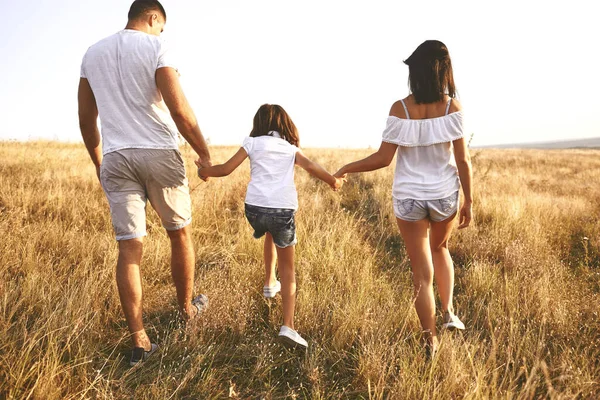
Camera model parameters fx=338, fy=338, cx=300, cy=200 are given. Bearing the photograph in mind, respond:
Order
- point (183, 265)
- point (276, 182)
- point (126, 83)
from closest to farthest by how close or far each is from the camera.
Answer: point (126, 83) → point (276, 182) → point (183, 265)

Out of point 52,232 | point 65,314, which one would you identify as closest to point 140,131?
point 65,314

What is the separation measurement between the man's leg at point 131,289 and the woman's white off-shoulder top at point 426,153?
1.90 meters

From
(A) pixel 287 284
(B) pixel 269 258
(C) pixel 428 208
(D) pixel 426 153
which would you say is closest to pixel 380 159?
(D) pixel 426 153

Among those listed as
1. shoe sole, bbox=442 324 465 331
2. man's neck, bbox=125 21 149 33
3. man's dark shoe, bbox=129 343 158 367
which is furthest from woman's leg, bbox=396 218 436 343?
man's neck, bbox=125 21 149 33

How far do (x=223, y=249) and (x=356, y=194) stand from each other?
12.8 feet

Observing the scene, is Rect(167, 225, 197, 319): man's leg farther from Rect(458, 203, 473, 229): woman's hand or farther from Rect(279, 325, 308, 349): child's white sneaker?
Rect(458, 203, 473, 229): woman's hand

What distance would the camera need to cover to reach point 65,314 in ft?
7.58

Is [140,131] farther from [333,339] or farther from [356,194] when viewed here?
[356,194]

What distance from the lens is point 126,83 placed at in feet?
7.48

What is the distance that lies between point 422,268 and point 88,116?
2.71 metres

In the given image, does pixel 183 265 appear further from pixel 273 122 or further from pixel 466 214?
pixel 466 214

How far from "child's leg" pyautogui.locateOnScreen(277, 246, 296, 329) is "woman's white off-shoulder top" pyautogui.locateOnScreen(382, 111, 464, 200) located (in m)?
0.92

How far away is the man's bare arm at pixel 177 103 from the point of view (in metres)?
2.28

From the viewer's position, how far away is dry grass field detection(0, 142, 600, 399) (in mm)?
1981
